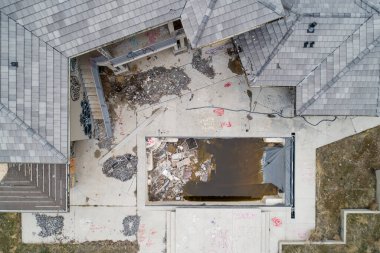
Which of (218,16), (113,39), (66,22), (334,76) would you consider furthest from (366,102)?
(66,22)

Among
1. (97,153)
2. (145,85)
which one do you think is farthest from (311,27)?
(97,153)

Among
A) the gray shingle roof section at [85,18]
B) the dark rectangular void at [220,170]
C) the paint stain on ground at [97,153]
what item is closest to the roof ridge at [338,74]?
the dark rectangular void at [220,170]

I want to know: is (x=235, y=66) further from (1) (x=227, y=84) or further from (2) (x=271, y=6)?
(2) (x=271, y=6)

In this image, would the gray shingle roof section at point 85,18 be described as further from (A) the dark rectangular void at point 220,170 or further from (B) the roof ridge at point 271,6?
(A) the dark rectangular void at point 220,170

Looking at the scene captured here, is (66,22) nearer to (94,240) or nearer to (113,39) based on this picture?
(113,39)

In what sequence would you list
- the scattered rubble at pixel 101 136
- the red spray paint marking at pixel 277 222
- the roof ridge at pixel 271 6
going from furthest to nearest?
the red spray paint marking at pixel 277 222
the scattered rubble at pixel 101 136
the roof ridge at pixel 271 6
